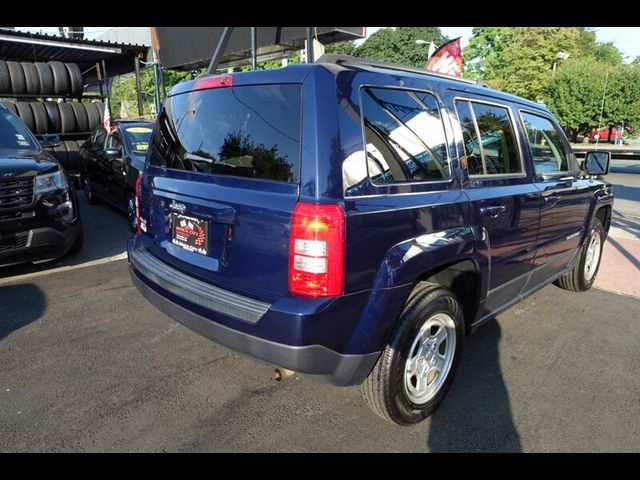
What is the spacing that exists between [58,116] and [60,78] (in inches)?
46.9

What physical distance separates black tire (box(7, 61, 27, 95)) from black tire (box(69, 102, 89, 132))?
3.91 ft

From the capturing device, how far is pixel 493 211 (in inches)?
116

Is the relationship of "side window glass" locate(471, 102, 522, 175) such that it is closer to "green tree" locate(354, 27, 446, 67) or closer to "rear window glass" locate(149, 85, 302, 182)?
"rear window glass" locate(149, 85, 302, 182)

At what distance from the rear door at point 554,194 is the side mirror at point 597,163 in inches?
6.4

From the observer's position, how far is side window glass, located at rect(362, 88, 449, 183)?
233 cm

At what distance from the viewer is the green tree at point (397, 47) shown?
60.2 meters

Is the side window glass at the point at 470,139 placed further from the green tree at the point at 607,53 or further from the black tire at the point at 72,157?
the green tree at the point at 607,53

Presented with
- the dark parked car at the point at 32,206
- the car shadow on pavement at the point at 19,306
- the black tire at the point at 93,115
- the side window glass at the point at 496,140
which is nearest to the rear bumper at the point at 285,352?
the side window glass at the point at 496,140

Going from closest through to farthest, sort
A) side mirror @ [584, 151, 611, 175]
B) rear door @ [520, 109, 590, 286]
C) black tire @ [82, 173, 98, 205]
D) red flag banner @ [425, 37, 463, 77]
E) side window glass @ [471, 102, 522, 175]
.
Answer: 1. side window glass @ [471, 102, 522, 175]
2. rear door @ [520, 109, 590, 286]
3. side mirror @ [584, 151, 611, 175]
4. red flag banner @ [425, 37, 463, 77]
5. black tire @ [82, 173, 98, 205]

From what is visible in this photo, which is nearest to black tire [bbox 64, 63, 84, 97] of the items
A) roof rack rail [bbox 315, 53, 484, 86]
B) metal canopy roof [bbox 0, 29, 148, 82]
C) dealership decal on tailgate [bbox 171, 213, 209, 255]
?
metal canopy roof [bbox 0, 29, 148, 82]

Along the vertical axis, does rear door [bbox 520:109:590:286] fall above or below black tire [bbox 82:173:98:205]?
above

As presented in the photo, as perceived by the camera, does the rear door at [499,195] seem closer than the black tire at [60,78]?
Yes

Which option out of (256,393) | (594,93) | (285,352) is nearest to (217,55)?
(256,393)
